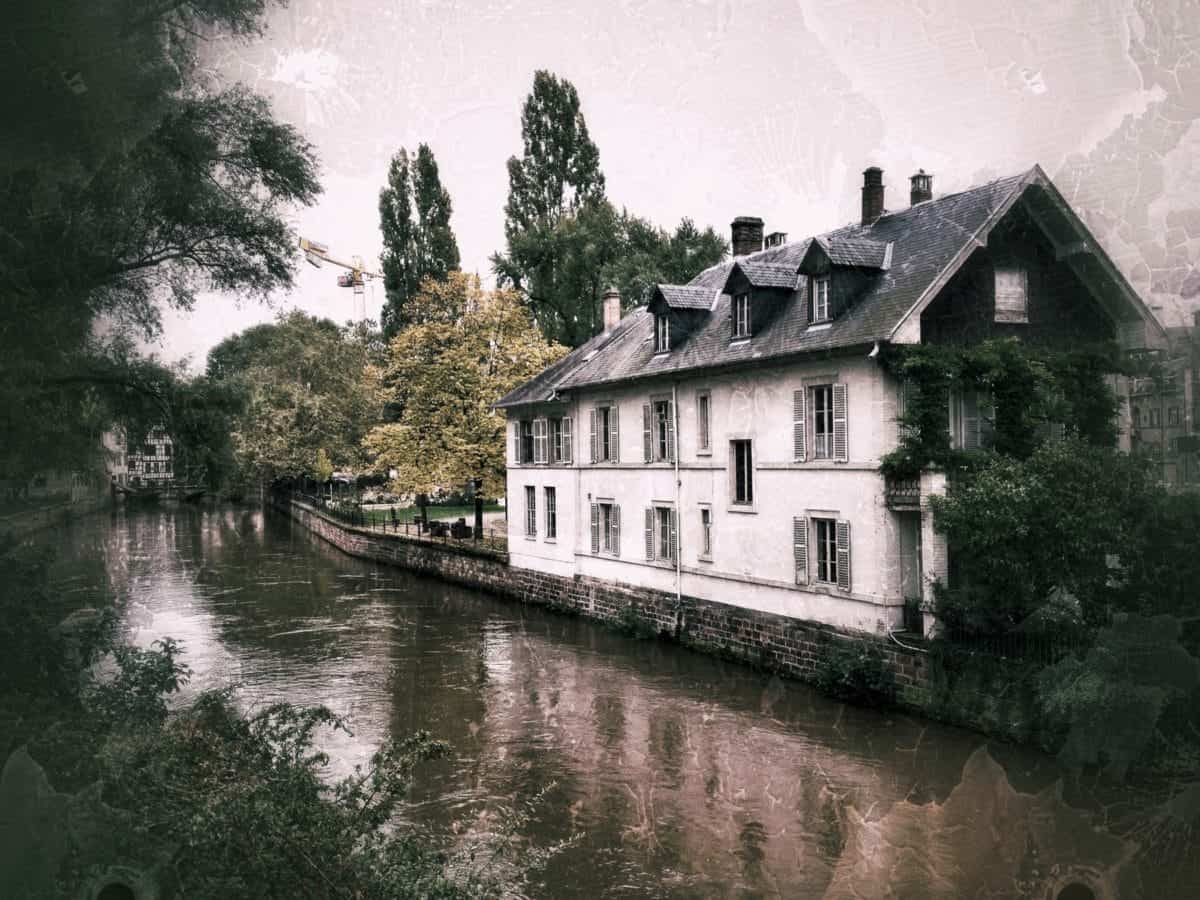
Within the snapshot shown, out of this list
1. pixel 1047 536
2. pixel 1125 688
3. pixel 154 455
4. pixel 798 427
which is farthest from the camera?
pixel 798 427

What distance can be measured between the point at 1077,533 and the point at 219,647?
15.9m

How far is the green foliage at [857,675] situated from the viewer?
15570 mm

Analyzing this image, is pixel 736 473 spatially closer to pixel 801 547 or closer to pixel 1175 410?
pixel 801 547

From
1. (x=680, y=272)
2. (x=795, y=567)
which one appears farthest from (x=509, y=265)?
(x=795, y=567)

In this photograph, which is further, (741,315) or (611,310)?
(611,310)

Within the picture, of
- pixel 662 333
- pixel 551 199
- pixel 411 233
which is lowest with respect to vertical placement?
pixel 662 333

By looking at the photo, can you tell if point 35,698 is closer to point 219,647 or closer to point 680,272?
point 219,647

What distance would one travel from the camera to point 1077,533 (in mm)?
12406

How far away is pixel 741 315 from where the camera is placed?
20.4 m

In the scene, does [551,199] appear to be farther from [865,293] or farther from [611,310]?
[865,293]

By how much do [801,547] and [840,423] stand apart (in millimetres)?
2608

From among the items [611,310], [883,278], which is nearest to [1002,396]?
[883,278]

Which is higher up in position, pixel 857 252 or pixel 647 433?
pixel 857 252

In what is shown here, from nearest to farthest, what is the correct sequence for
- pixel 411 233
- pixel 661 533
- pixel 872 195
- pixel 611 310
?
pixel 872 195
pixel 661 533
pixel 611 310
pixel 411 233
